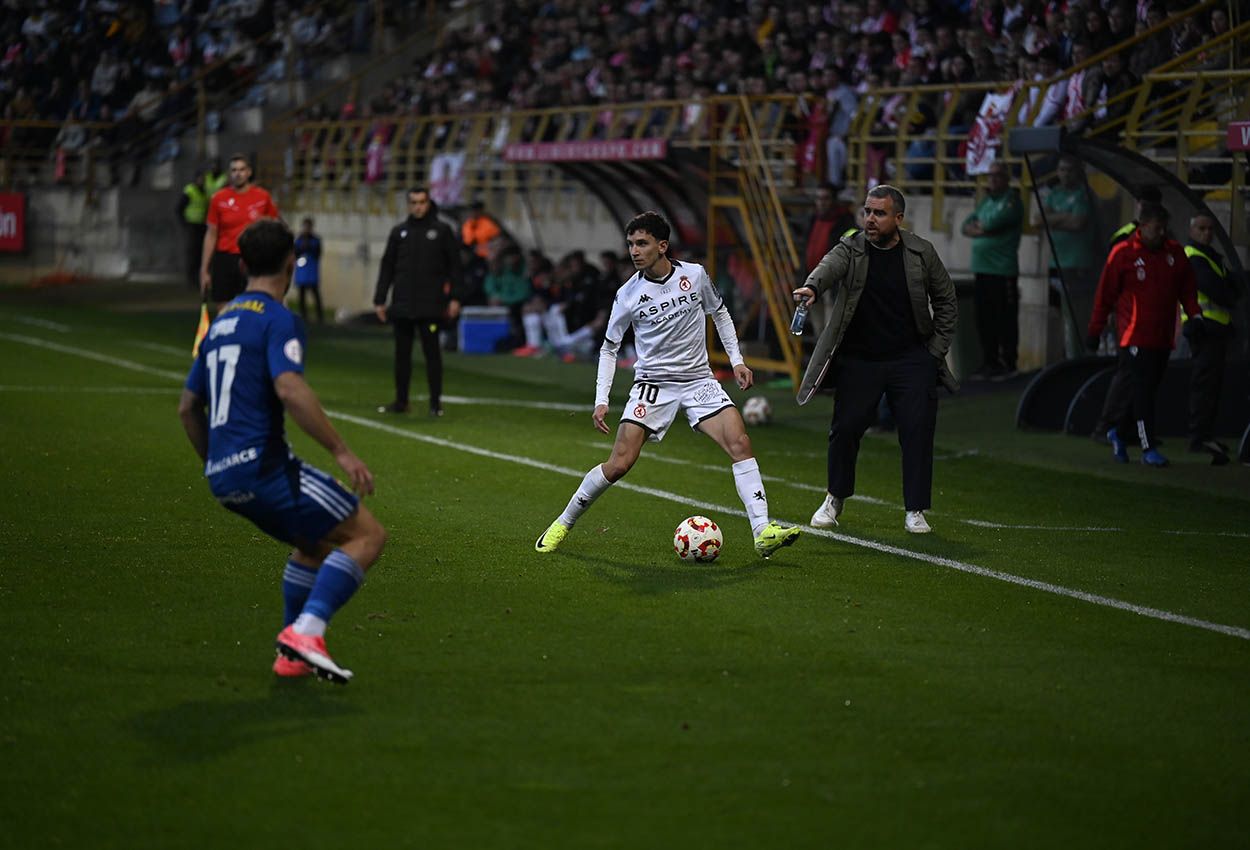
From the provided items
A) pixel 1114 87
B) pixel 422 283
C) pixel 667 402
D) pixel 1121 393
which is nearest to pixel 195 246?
pixel 422 283

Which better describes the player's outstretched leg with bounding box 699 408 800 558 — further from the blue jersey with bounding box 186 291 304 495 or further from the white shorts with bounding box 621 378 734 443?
the blue jersey with bounding box 186 291 304 495

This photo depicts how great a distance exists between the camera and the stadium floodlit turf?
206 inches

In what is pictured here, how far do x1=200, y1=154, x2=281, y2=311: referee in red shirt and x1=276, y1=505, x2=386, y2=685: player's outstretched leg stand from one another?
10578 mm

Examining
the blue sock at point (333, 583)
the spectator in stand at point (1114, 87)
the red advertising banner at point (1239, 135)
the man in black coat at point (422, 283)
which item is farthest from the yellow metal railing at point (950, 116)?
the blue sock at point (333, 583)

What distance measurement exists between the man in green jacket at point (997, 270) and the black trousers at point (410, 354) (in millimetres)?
6150

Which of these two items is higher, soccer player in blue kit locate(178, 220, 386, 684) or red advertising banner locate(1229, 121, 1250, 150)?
red advertising banner locate(1229, 121, 1250, 150)

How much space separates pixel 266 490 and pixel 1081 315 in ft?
38.5

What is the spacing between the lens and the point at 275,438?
644cm

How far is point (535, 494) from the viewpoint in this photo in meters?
12.0

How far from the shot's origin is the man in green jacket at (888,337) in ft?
33.8

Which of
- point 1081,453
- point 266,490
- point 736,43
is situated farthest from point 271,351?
point 736,43

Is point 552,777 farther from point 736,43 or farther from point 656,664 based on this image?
point 736,43

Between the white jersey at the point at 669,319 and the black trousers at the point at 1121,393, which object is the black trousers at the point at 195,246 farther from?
the white jersey at the point at 669,319

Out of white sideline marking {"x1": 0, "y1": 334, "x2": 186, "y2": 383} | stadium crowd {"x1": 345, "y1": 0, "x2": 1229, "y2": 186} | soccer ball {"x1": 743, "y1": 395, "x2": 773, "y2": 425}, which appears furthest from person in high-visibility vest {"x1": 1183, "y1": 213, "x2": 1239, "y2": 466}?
white sideline marking {"x1": 0, "y1": 334, "x2": 186, "y2": 383}
